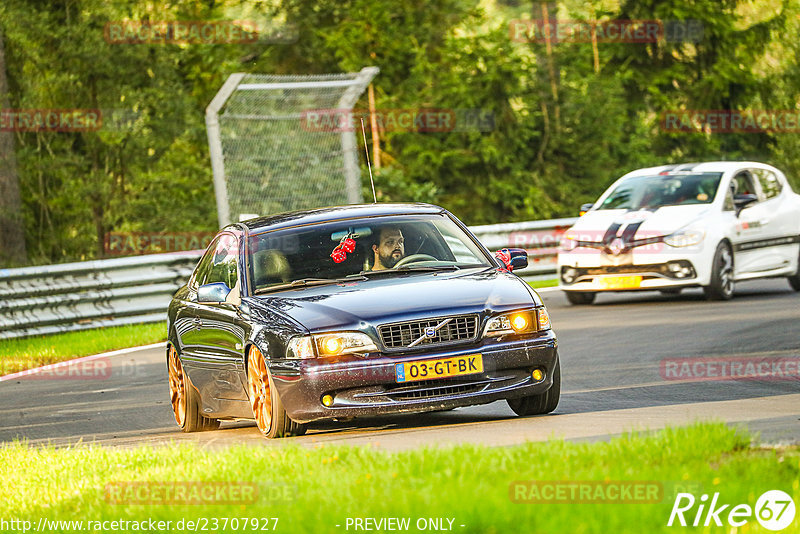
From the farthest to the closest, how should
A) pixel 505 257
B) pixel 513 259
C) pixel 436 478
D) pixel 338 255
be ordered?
pixel 505 257 < pixel 513 259 < pixel 338 255 < pixel 436 478

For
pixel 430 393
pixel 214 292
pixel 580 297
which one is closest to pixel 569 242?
pixel 580 297

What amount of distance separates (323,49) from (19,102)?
32.3 ft

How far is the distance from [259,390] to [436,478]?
10.0 feet

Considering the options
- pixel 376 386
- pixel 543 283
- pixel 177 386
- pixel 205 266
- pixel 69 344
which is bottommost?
pixel 543 283

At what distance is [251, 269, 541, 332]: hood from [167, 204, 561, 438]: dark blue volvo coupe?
0.01m

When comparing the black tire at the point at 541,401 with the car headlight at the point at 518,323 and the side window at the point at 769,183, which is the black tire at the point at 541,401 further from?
the side window at the point at 769,183

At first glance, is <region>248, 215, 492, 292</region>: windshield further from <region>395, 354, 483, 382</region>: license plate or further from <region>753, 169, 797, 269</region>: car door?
<region>753, 169, 797, 269</region>: car door

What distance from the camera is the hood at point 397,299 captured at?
28.0 feet

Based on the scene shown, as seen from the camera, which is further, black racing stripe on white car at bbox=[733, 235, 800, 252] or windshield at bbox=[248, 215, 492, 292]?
black racing stripe on white car at bbox=[733, 235, 800, 252]

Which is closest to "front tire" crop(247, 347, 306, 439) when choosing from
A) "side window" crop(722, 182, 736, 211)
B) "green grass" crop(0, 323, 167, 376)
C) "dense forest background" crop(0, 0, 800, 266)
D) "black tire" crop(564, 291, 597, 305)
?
"green grass" crop(0, 323, 167, 376)

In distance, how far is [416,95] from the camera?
122 feet

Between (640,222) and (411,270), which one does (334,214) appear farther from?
(640,222)

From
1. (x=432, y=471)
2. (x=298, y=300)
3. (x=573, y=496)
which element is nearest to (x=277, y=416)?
(x=298, y=300)

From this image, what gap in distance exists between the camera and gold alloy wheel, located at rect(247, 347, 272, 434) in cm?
888
